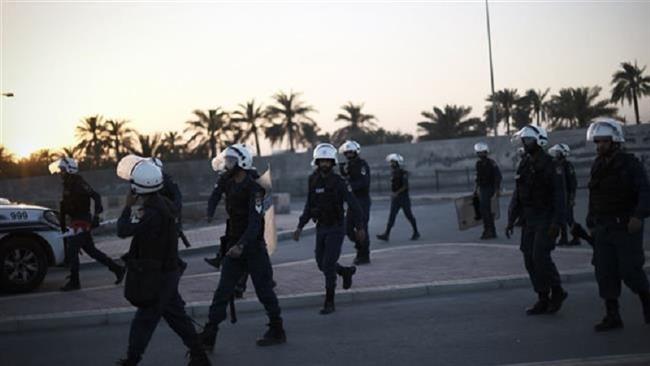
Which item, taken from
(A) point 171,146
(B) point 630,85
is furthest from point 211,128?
(B) point 630,85

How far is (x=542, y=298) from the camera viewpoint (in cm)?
699

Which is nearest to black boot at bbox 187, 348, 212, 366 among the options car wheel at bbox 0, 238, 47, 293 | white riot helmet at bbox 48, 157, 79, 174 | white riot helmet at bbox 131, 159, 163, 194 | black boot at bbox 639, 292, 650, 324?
white riot helmet at bbox 131, 159, 163, 194

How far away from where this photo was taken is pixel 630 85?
44719 mm

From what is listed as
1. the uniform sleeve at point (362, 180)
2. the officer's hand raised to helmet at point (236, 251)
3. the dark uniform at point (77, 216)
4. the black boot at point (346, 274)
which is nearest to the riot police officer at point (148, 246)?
the officer's hand raised to helmet at point (236, 251)

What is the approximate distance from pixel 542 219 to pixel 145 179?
153 inches

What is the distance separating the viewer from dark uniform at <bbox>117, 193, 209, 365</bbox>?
5105mm

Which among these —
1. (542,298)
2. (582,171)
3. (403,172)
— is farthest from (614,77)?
(542,298)

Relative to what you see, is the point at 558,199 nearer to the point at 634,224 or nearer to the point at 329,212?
the point at 634,224

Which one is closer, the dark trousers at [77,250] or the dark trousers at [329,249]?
the dark trousers at [329,249]

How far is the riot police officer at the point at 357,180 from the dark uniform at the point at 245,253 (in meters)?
4.28

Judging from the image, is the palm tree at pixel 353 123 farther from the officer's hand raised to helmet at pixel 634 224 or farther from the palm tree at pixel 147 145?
the officer's hand raised to helmet at pixel 634 224

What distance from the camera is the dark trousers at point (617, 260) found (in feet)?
20.1

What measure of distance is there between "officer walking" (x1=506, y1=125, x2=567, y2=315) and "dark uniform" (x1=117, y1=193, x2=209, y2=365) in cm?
358

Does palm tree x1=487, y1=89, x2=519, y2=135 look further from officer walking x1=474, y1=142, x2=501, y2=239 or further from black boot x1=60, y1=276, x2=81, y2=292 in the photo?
black boot x1=60, y1=276, x2=81, y2=292
